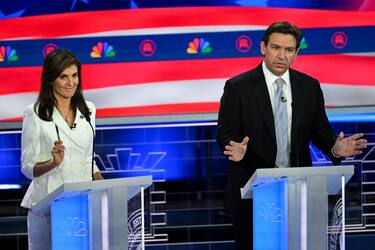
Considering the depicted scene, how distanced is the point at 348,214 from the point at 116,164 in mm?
1620

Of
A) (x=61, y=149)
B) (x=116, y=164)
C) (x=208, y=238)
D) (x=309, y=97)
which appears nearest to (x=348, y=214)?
(x=208, y=238)

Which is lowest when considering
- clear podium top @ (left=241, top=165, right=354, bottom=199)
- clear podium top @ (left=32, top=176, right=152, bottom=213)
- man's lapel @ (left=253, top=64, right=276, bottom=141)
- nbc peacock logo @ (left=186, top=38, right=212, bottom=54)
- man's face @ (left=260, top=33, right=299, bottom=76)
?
clear podium top @ (left=32, top=176, right=152, bottom=213)

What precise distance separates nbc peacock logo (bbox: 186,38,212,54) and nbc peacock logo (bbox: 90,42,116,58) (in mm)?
507

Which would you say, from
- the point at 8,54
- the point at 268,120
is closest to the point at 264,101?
the point at 268,120

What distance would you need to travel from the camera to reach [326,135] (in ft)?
14.7

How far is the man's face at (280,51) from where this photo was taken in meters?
4.39

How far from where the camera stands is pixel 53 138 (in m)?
4.06

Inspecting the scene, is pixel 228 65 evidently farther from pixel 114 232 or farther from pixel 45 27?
pixel 114 232

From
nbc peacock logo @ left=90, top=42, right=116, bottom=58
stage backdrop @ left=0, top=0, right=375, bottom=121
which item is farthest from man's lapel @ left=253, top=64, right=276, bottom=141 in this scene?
nbc peacock logo @ left=90, top=42, right=116, bottom=58

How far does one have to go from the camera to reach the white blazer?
4051 millimetres

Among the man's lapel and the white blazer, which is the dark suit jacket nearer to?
the man's lapel

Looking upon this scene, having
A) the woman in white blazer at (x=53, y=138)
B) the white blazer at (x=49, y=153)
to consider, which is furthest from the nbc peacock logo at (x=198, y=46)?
the white blazer at (x=49, y=153)

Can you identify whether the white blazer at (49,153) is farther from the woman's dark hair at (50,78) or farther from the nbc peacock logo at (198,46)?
the nbc peacock logo at (198,46)

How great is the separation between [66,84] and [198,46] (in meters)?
2.06
